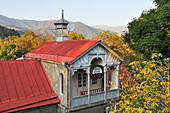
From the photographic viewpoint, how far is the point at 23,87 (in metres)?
11.7

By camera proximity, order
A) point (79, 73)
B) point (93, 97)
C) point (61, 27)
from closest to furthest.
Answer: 1. point (93, 97)
2. point (79, 73)
3. point (61, 27)

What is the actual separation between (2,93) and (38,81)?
286 cm

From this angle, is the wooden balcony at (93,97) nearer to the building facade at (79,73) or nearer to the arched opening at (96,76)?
the building facade at (79,73)

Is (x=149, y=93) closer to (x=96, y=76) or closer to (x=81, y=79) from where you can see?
(x=96, y=76)

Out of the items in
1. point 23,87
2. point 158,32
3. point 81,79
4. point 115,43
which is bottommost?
point 23,87

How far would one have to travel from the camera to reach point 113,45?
3969cm

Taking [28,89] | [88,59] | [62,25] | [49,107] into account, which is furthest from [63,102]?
[62,25]

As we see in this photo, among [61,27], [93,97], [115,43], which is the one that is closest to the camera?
[93,97]

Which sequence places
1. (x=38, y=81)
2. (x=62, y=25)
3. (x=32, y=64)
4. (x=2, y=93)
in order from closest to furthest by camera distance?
(x=2, y=93)
(x=38, y=81)
(x=32, y=64)
(x=62, y=25)

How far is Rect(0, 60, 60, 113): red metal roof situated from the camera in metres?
10.5

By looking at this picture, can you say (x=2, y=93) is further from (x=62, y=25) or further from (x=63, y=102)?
(x=62, y=25)

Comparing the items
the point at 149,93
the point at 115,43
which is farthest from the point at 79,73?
the point at 115,43

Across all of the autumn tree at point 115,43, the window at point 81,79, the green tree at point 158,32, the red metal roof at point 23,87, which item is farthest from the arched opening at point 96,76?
the autumn tree at point 115,43

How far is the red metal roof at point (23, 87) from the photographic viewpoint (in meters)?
10.5
